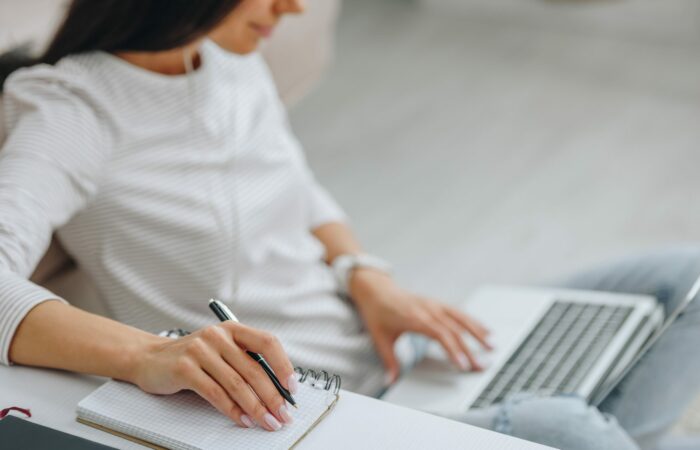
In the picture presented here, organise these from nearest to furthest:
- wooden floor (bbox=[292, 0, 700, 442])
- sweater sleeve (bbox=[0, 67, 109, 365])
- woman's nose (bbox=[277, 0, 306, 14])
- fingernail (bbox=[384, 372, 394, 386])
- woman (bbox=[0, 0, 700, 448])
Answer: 1. sweater sleeve (bbox=[0, 67, 109, 365])
2. woman (bbox=[0, 0, 700, 448])
3. woman's nose (bbox=[277, 0, 306, 14])
4. fingernail (bbox=[384, 372, 394, 386])
5. wooden floor (bbox=[292, 0, 700, 442])

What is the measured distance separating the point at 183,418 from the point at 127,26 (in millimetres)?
593

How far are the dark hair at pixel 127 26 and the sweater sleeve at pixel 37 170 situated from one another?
7 cm

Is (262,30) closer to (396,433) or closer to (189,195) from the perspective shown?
(189,195)

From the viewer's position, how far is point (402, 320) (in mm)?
1322

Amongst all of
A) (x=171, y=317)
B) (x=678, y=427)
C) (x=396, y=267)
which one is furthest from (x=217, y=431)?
(x=396, y=267)

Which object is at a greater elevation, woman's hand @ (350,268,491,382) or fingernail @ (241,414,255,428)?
fingernail @ (241,414,255,428)

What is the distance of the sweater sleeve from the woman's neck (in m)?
0.11

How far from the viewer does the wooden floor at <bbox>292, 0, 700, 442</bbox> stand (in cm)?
227

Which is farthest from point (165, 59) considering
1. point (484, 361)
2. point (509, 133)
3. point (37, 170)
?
point (509, 133)

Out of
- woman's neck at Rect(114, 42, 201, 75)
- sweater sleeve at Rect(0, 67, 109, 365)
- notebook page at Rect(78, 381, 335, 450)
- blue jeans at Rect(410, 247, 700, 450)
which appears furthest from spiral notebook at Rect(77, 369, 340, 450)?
woman's neck at Rect(114, 42, 201, 75)

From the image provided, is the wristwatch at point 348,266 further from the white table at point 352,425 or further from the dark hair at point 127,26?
the white table at point 352,425

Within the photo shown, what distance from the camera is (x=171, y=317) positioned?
1.23m

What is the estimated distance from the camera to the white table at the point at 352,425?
0.75 meters

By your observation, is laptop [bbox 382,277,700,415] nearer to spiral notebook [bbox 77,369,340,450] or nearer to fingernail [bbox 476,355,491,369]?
fingernail [bbox 476,355,491,369]
